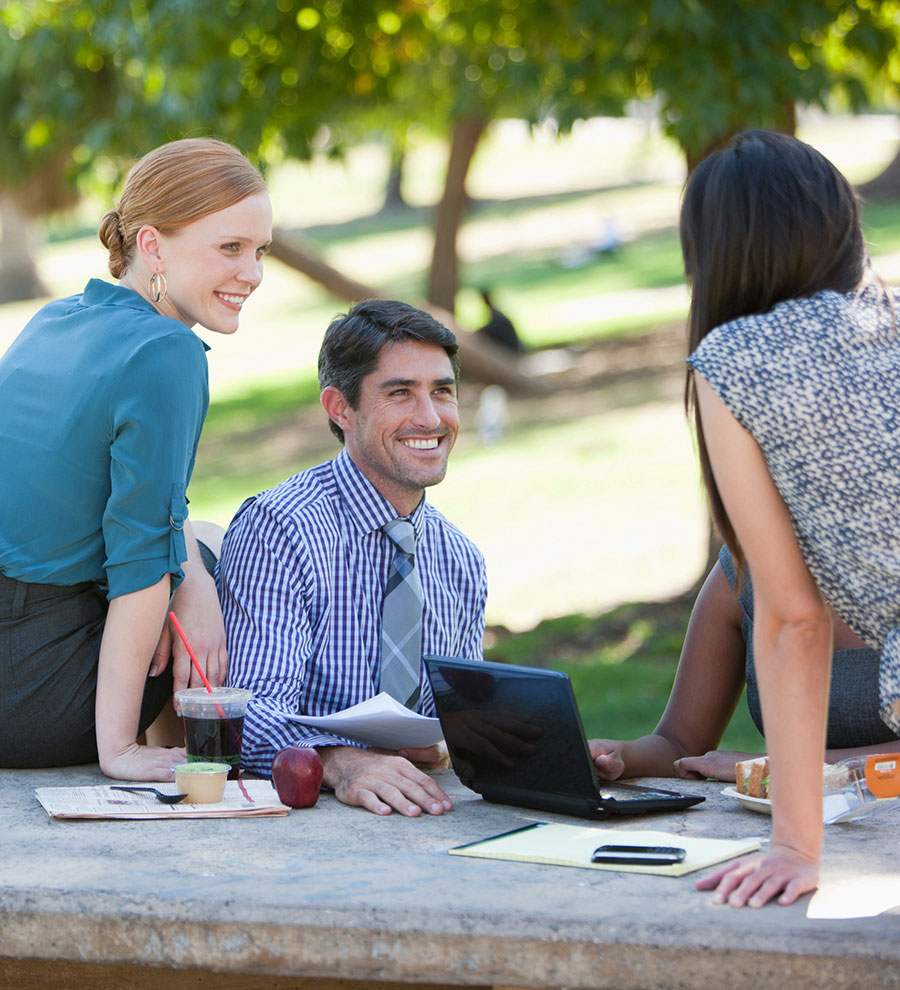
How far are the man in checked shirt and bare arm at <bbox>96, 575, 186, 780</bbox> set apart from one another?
8.7 inches

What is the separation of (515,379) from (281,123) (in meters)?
8.08

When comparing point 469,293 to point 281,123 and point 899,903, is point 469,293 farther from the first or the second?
point 899,903

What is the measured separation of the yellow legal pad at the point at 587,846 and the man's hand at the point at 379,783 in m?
0.26

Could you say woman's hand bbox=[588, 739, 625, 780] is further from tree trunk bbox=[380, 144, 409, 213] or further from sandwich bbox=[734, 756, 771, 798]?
tree trunk bbox=[380, 144, 409, 213]

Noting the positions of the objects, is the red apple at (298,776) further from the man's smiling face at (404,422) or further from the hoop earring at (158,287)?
the hoop earring at (158,287)

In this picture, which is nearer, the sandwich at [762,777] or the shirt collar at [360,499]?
the sandwich at [762,777]

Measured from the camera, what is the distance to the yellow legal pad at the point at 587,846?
259 cm

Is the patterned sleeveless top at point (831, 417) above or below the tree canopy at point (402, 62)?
below

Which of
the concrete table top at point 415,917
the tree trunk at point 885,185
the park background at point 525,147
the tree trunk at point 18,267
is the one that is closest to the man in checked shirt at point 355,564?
the concrete table top at point 415,917

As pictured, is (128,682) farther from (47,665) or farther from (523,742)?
(523,742)

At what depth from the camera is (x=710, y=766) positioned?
3.39 m

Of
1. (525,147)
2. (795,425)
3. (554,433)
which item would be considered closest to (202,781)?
(795,425)

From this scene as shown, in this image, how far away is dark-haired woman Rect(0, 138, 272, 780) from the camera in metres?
3.15

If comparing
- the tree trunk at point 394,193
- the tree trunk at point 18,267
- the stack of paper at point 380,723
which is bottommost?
the stack of paper at point 380,723
